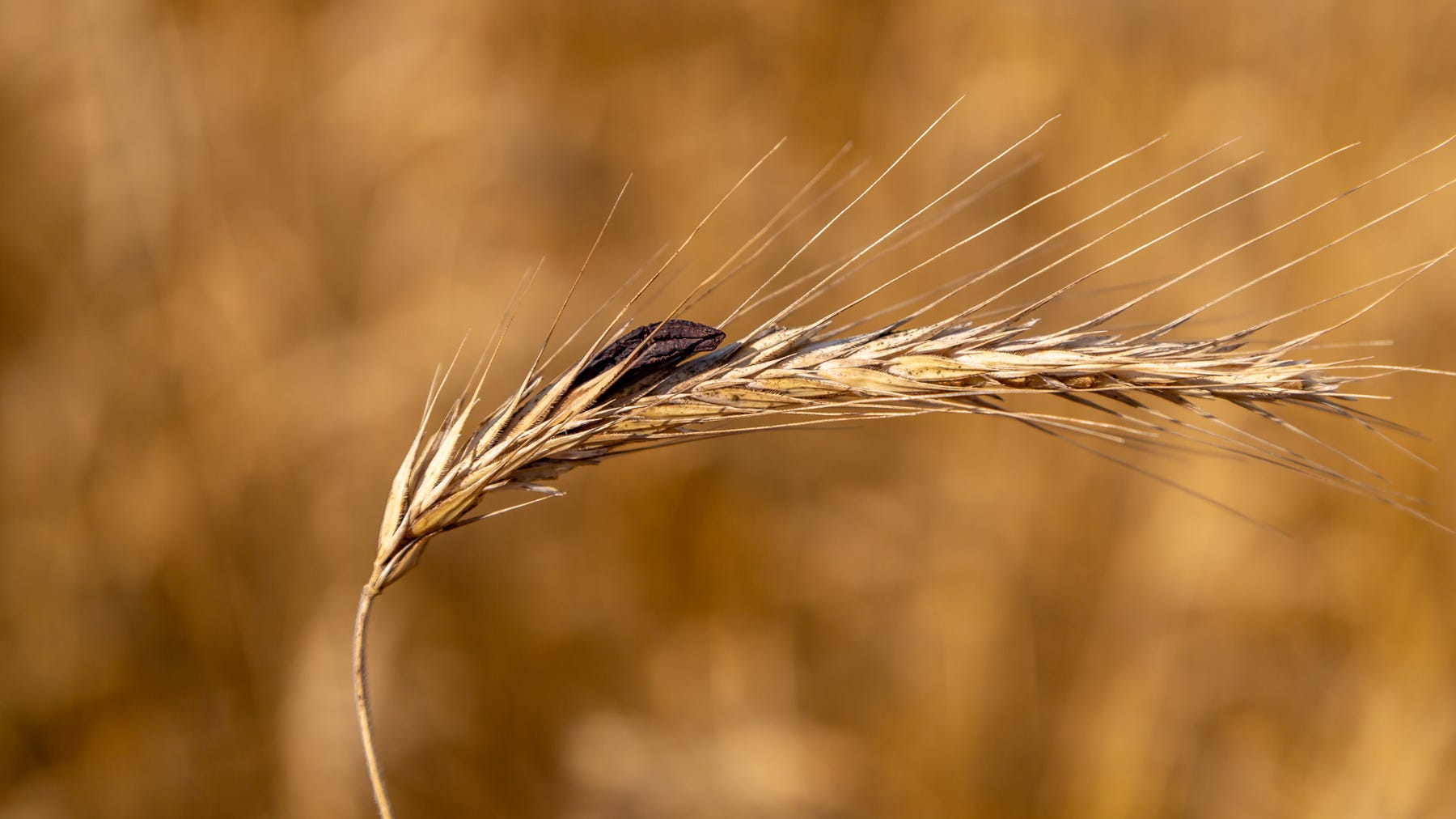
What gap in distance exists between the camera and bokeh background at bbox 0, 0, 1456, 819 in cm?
167

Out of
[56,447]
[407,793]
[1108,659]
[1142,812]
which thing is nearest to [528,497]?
[407,793]

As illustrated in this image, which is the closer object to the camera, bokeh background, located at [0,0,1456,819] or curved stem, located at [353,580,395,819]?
curved stem, located at [353,580,395,819]

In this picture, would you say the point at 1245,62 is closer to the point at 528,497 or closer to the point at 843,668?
the point at 843,668

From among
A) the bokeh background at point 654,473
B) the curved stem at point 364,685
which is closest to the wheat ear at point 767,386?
the curved stem at point 364,685

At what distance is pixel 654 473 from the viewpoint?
182cm

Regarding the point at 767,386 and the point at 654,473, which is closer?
the point at 767,386

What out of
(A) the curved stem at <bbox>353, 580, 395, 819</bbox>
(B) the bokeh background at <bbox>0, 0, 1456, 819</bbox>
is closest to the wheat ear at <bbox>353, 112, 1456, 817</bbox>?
(A) the curved stem at <bbox>353, 580, 395, 819</bbox>

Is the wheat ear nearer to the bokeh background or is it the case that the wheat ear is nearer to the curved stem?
the curved stem

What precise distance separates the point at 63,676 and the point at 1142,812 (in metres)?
2.08

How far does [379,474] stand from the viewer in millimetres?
1764

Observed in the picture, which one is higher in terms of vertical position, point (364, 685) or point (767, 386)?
point (767, 386)

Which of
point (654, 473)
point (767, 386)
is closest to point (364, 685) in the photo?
point (767, 386)

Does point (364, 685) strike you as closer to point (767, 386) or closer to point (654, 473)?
point (767, 386)

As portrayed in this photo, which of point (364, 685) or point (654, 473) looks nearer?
point (364, 685)
